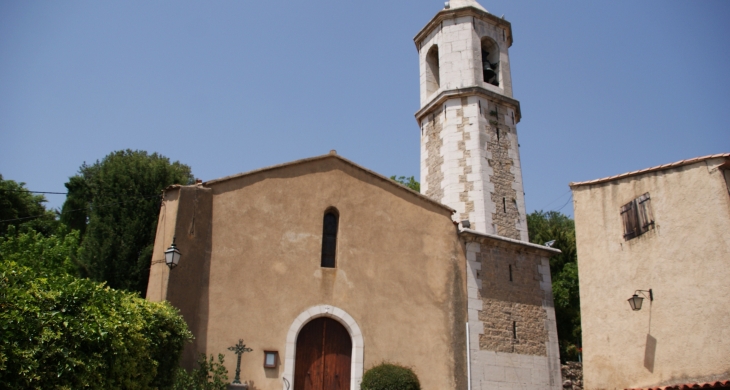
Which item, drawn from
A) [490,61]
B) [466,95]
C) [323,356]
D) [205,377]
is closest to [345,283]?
[323,356]

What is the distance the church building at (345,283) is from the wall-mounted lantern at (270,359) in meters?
0.02

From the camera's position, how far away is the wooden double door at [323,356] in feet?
40.2

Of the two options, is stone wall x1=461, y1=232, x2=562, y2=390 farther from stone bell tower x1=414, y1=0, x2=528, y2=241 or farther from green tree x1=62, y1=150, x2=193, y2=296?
green tree x1=62, y1=150, x2=193, y2=296

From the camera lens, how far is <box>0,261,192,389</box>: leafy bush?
639 cm

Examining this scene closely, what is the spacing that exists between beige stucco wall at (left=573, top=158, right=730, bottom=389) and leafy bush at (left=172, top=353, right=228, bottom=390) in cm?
824

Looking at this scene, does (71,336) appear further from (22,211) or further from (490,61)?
(22,211)

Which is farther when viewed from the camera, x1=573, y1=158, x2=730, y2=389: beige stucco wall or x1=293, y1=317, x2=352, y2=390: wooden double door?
x1=293, y1=317, x2=352, y2=390: wooden double door

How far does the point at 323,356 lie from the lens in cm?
1256

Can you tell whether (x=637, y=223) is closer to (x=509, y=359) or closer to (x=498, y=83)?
(x=509, y=359)

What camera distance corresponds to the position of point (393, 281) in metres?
13.6

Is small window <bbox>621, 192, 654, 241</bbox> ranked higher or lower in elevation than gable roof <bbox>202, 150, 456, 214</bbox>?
lower

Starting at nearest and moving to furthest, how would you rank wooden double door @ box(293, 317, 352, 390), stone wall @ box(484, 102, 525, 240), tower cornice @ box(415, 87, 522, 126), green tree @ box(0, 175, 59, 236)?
1. wooden double door @ box(293, 317, 352, 390)
2. stone wall @ box(484, 102, 525, 240)
3. tower cornice @ box(415, 87, 522, 126)
4. green tree @ box(0, 175, 59, 236)

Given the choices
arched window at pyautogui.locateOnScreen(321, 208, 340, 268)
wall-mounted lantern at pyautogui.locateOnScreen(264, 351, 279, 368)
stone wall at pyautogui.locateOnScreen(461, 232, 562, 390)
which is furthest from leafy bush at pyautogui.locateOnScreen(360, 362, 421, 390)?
arched window at pyautogui.locateOnScreen(321, 208, 340, 268)

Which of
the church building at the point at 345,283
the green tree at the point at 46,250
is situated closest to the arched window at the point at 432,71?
the church building at the point at 345,283
